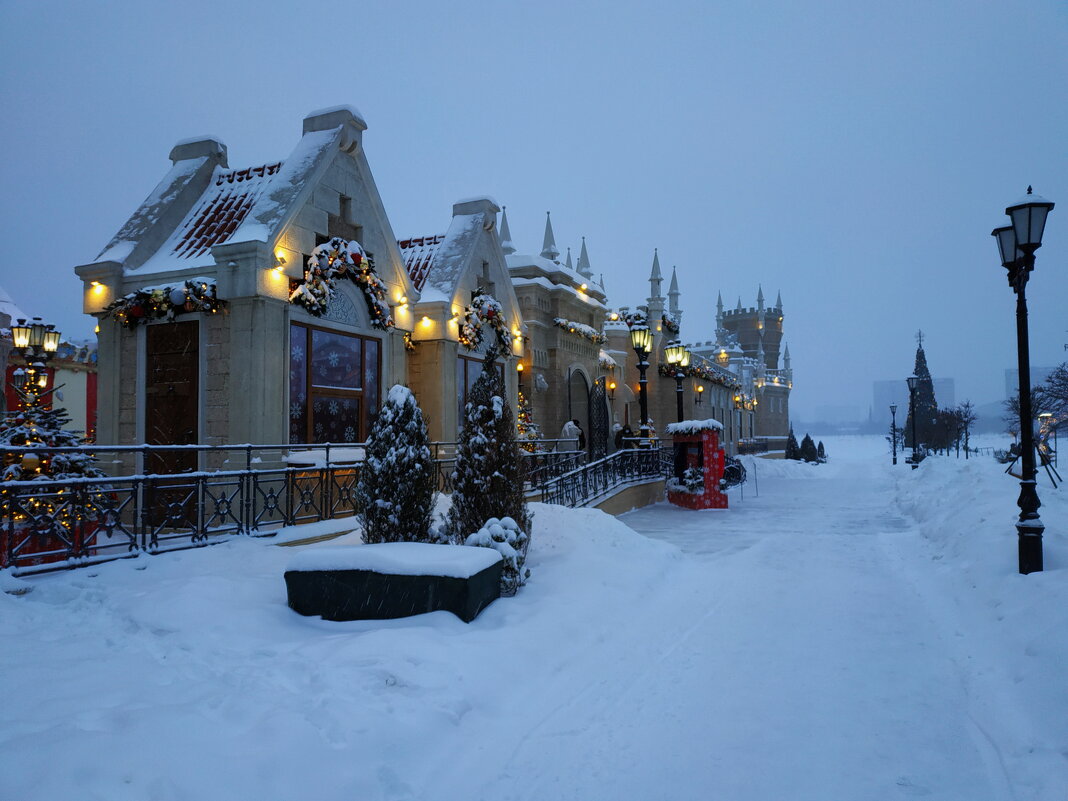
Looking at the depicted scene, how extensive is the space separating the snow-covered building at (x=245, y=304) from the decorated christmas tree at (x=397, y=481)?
3922 millimetres

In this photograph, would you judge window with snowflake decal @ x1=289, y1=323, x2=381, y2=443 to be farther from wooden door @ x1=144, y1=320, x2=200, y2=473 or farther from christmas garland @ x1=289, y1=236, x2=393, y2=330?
Answer: wooden door @ x1=144, y1=320, x2=200, y2=473

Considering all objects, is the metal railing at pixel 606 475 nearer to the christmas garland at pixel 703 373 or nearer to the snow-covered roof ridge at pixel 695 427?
the snow-covered roof ridge at pixel 695 427

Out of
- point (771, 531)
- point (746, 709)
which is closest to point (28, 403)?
point (746, 709)

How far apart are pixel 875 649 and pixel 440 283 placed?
1285 centimetres

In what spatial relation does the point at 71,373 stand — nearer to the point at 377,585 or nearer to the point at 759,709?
the point at 377,585

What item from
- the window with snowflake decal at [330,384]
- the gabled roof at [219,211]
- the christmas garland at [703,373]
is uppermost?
the gabled roof at [219,211]

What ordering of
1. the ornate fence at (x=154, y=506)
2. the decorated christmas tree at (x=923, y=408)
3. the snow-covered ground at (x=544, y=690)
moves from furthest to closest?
the decorated christmas tree at (x=923, y=408), the ornate fence at (x=154, y=506), the snow-covered ground at (x=544, y=690)

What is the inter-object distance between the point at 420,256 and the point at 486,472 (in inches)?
464

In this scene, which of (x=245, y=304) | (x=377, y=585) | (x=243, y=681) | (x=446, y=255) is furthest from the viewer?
(x=446, y=255)

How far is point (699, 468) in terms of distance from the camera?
19141 millimetres

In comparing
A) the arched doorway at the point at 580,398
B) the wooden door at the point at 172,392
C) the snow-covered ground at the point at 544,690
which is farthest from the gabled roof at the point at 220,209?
the arched doorway at the point at 580,398

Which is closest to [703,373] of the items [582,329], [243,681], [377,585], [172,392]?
[582,329]

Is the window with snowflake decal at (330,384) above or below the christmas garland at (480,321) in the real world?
below

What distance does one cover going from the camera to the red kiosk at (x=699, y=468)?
18844 mm
